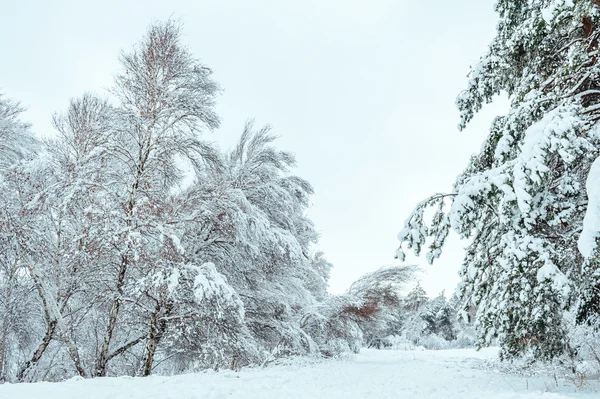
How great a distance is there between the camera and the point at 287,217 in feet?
31.3

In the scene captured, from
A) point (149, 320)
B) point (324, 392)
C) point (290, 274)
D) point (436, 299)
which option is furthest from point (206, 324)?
point (436, 299)

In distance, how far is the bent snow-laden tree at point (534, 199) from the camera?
12.3 ft

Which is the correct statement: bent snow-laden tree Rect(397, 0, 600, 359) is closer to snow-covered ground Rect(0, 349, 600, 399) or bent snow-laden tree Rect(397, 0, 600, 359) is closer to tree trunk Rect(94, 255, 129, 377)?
snow-covered ground Rect(0, 349, 600, 399)

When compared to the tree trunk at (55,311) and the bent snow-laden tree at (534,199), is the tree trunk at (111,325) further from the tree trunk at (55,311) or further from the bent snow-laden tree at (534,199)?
the bent snow-laden tree at (534,199)

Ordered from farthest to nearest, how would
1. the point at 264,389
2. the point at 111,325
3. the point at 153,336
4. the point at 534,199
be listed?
the point at 153,336 → the point at 111,325 → the point at 264,389 → the point at 534,199

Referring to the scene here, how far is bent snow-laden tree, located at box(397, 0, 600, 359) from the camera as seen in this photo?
3.76m

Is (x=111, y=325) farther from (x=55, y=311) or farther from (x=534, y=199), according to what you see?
(x=534, y=199)

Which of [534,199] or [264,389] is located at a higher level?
[534,199]

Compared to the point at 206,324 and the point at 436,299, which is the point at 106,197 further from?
the point at 436,299

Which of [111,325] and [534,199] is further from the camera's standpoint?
[111,325]

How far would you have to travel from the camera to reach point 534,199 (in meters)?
4.59

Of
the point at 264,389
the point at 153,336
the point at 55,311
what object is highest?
the point at 55,311

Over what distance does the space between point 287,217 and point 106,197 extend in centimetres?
469

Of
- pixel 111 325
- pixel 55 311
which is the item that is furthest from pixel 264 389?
pixel 55 311
